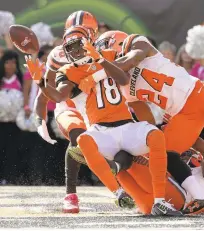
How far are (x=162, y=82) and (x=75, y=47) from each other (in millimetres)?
718

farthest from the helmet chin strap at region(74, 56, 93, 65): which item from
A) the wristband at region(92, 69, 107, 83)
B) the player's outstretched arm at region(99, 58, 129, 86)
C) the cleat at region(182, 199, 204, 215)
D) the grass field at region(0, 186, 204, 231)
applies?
the cleat at region(182, 199, 204, 215)

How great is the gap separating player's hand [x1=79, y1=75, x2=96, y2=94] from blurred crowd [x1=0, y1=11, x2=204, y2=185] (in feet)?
12.8

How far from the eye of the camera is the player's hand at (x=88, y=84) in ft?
25.6

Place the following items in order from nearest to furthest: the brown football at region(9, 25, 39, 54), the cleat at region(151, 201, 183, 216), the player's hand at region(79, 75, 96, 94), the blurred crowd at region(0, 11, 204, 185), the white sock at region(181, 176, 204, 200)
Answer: the cleat at region(151, 201, 183, 216) < the white sock at region(181, 176, 204, 200) < the player's hand at region(79, 75, 96, 94) < the brown football at region(9, 25, 39, 54) < the blurred crowd at region(0, 11, 204, 185)

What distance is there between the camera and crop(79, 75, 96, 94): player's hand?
25.6 ft

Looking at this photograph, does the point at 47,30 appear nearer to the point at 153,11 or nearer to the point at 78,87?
the point at 153,11

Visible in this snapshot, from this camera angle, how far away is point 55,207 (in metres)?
8.47

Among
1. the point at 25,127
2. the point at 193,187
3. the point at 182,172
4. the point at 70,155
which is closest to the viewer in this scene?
the point at 193,187

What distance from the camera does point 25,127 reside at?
38.5ft

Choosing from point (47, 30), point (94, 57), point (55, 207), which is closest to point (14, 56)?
point (47, 30)

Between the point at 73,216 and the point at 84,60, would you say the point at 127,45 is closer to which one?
the point at 84,60

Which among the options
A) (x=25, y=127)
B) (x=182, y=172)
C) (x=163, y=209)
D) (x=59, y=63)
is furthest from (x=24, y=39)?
(x=25, y=127)

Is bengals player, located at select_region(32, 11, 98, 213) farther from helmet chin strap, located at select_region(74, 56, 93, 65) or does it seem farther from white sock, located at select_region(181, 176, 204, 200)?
white sock, located at select_region(181, 176, 204, 200)

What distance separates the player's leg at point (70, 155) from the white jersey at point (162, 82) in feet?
2.37
